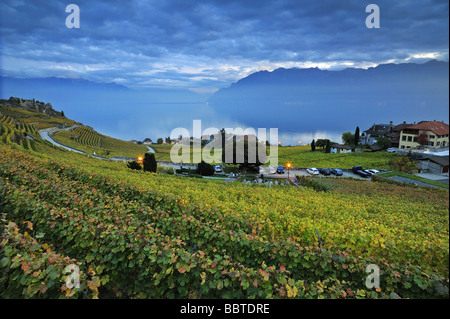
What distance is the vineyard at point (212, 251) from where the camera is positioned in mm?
2623

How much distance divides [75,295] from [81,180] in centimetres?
574

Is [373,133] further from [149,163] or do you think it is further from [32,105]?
[32,105]

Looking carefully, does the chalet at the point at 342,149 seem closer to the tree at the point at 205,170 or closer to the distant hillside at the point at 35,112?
the tree at the point at 205,170

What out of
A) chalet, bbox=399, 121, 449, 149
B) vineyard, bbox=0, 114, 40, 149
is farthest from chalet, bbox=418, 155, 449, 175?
vineyard, bbox=0, 114, 40, 149

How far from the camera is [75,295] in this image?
2535 millimetres

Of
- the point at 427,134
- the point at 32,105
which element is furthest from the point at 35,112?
the point at 427,134

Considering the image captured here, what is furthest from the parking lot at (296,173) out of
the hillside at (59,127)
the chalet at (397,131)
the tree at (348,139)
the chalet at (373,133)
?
the hillside at (59,127)

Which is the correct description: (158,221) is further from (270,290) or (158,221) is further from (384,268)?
(384,268)

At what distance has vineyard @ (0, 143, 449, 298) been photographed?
2623mm

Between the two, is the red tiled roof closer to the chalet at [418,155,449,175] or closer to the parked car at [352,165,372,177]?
the chalet at [418,155,449,175]

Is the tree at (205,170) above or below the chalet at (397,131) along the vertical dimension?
below

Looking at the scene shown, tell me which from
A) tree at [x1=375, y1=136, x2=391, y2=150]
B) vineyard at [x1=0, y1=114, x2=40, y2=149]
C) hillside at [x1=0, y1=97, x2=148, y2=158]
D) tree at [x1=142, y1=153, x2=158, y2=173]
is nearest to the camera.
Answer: tree at [x1=142, y1=153, x2=158, y2=173]

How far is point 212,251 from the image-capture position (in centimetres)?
396
